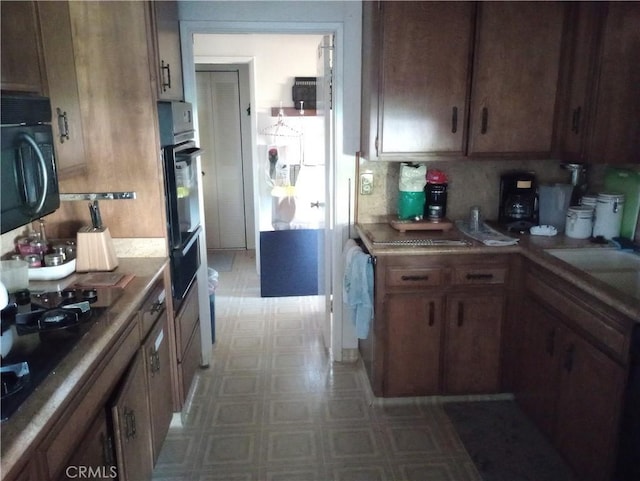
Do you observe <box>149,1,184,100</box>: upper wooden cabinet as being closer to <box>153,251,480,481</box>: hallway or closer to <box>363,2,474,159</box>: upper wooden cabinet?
<box>363,2,474,159</box>: upper wooden cabinet

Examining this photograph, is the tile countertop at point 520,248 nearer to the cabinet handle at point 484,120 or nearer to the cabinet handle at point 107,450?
the cabinet handle at point 484,120

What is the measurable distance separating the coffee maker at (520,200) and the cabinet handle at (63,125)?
224cm

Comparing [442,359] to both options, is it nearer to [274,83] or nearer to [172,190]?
[172,190]

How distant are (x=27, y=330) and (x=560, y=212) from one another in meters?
2.59

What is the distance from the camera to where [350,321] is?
307 cm

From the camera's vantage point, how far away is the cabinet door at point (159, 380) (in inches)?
76.9

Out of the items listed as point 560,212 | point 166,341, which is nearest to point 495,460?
point 560,212

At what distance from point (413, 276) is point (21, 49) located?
1842 millimetres

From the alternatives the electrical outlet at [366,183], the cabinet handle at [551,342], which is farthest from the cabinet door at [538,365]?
the electrical outlet at [366,183]

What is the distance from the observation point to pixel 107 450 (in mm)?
1485

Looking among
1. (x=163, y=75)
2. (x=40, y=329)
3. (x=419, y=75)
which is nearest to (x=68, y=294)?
(x=40, y=329)

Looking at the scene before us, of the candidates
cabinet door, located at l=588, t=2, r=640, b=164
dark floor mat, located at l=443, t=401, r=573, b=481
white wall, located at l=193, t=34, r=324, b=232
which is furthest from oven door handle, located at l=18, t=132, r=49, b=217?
white wall, located at l=193, t=34, r=324, b=232

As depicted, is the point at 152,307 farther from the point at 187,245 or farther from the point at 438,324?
the point at 438,324

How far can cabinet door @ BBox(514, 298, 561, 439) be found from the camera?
2178mm
